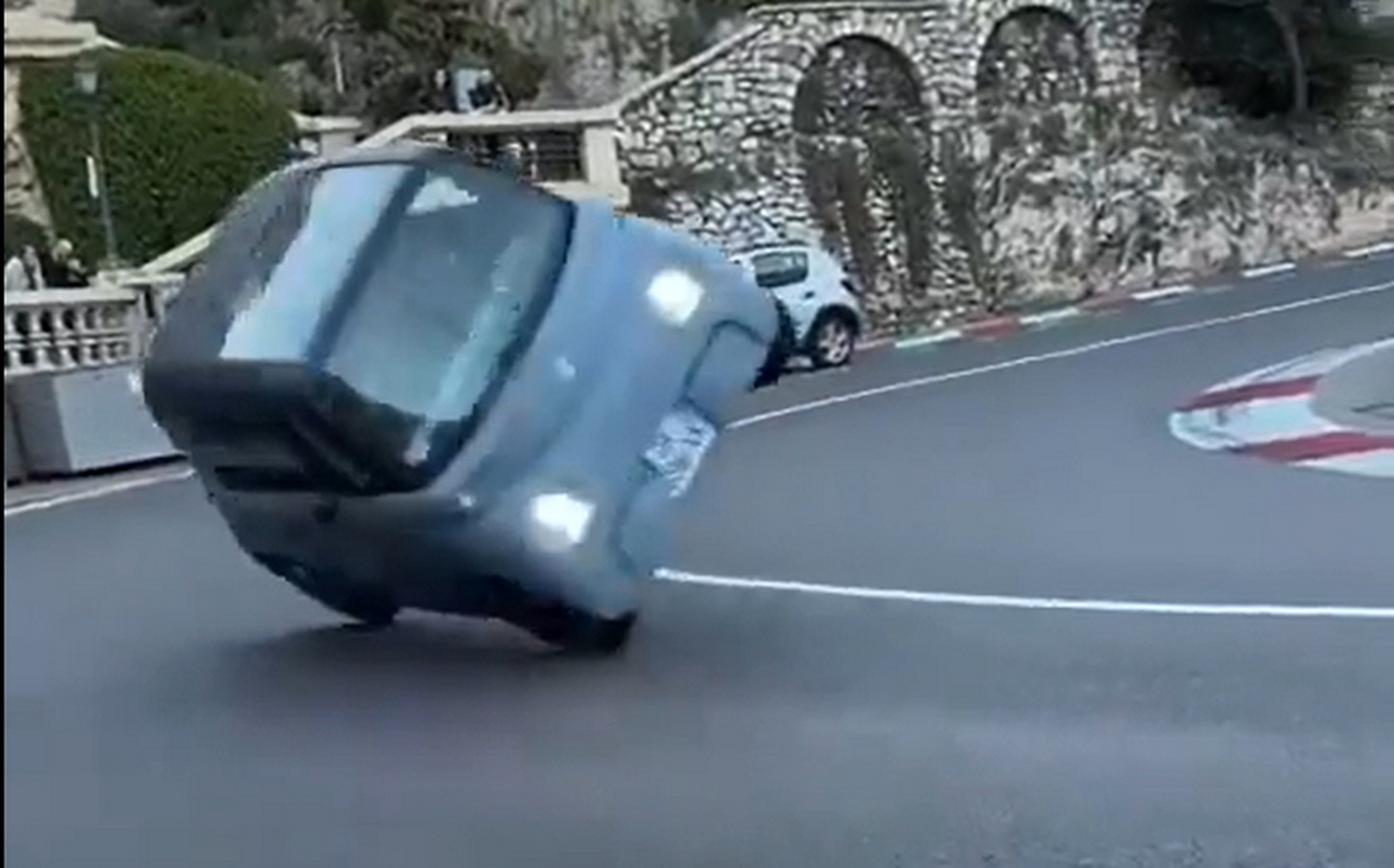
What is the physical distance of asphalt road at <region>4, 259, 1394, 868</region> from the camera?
1.23m

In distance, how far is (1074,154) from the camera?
8555mm

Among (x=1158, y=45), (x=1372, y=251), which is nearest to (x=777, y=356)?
(x=1372, y=251)

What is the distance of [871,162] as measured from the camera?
39.6 feet

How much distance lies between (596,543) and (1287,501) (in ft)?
12.1

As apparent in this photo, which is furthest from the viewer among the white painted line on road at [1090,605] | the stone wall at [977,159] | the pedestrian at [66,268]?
the stone wall at [977,159]

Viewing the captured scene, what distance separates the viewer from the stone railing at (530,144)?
1.67m

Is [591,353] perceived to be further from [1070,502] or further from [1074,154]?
[1074,154]

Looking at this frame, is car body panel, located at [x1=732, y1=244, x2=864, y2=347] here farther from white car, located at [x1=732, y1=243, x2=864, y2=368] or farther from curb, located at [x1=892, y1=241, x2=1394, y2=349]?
curb, located at [x1=892, y1=241, x2=1394, y2=349]

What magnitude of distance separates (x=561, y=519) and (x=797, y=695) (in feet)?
1.89

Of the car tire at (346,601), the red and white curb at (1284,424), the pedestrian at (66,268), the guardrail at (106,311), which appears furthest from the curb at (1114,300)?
the car tire at (346,601)

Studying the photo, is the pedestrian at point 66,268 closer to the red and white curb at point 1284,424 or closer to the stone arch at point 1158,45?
the stone arch at point 1158,45

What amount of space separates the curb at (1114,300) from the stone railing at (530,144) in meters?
1.34

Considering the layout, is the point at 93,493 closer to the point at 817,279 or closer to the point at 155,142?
the point at 155,142

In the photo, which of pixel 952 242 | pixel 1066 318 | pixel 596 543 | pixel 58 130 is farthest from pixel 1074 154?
pixel 58 130
